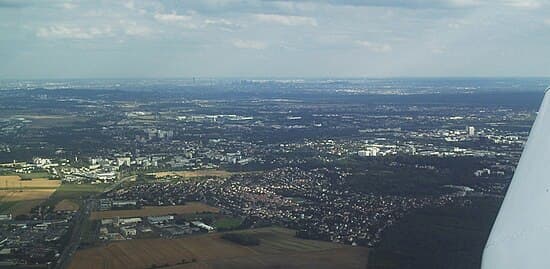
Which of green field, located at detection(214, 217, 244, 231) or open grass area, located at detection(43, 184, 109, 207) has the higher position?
green field, located at detection(214, 217, 244, 231)

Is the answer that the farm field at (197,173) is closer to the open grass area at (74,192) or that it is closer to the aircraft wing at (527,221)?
the open grass area at (74,192)

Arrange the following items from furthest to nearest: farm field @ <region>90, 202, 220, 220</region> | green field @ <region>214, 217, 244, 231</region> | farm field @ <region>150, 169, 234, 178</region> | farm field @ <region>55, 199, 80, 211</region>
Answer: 1. farm field @ <region>150, 169, 234, 178</region>
2. farm field @ <region>55, 199, 80, 211</region>
3. farm field @ <region>90, 202, 220, 220</region>
4. green field @ <region>214, 217, 244, 231</region>

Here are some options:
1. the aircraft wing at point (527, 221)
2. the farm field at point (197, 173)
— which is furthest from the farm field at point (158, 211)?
the aircraft wing at point (527, 221)

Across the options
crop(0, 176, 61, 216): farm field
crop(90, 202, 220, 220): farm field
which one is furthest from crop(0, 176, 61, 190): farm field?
crop(90, 202, 220, 220): farm field

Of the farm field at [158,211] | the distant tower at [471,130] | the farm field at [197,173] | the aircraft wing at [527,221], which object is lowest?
the farm field at [197,173]

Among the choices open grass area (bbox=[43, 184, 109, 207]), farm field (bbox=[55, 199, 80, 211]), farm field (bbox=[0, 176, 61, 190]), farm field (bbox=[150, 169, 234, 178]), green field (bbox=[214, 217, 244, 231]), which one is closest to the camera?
green field (bbox=[214, 217, 244, 231])

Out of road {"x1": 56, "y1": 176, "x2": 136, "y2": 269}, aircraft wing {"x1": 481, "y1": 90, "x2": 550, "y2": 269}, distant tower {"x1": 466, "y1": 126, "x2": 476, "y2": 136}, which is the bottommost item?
road {"x1": 56, "y1": 176, "x2": 136, "y2": 269}

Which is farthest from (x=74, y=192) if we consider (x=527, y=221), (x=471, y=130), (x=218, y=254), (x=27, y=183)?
(x=471, y=130)

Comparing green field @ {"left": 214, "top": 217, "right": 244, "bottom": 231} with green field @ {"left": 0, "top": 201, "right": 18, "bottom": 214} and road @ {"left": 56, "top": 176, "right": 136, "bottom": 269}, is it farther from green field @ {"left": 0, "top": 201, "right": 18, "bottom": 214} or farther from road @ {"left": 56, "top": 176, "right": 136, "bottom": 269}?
green field @ {"left": 0, "top": 201, "right": 18, "bottom": 214}
